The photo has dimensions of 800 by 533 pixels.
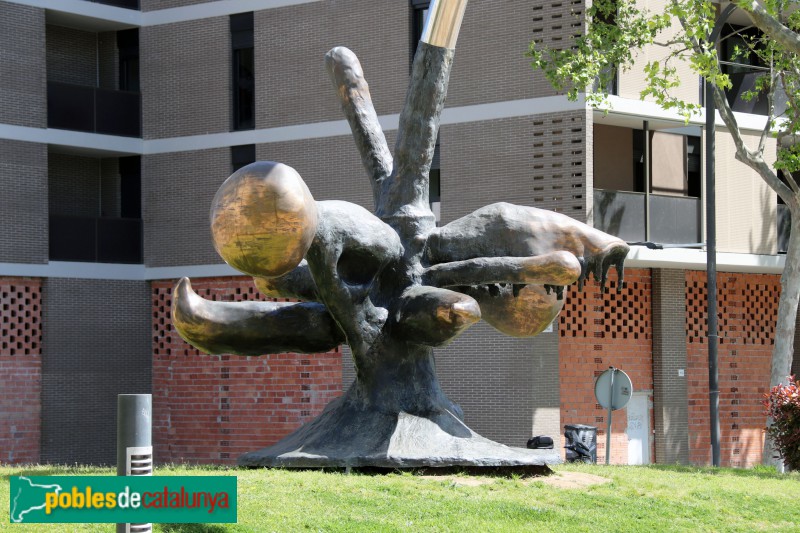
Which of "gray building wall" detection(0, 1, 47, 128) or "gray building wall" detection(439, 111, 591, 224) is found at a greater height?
"gray building wall" detection(0, 1, 47, 128)

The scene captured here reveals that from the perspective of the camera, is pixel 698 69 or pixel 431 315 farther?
pixel 698 69

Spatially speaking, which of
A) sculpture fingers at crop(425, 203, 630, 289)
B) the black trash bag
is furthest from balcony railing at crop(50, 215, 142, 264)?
sculpture fingers at crop(425, 203, 630, 289)

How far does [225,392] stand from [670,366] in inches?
378

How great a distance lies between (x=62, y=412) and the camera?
28.0 metres

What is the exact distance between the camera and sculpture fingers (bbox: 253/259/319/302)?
1120 cm

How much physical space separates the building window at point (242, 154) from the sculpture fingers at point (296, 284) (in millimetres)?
17442

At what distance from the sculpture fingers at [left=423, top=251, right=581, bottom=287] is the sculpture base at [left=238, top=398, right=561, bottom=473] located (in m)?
1.22

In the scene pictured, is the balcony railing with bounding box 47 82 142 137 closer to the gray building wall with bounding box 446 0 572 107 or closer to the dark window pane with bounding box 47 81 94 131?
the dark window pane with bounding box 47 81 94 131

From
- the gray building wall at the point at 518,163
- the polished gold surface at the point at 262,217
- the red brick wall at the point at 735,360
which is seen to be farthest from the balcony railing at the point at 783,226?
the polished gold surface at the point at 262,217

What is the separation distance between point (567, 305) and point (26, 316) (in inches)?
449

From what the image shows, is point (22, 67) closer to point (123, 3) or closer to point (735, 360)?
point (123, 3)

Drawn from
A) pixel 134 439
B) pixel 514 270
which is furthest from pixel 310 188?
pixel 134 439

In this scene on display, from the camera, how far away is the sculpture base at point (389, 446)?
10.8 metres

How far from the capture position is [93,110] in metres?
29.2
